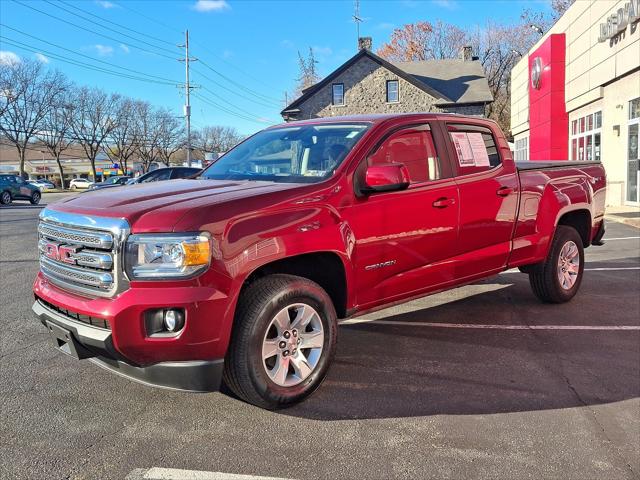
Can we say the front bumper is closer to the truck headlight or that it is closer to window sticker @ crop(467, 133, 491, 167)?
the truck headlight

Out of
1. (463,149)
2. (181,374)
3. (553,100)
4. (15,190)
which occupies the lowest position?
(181,374)

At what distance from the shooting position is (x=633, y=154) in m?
16.6

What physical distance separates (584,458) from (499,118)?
61.4 m

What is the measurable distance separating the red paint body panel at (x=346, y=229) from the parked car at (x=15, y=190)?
28.6m

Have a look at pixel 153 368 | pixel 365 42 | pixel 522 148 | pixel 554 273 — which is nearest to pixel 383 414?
pixel 153 368

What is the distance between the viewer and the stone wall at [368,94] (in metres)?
34.9

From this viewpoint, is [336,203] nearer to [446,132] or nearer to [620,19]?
[446,132]

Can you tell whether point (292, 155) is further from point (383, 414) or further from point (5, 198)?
point (5, 198)

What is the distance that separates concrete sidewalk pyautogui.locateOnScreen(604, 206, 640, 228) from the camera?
13.4 m

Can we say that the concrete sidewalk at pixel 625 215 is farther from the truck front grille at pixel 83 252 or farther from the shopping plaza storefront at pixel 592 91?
the truck front grille at pixel 83 252

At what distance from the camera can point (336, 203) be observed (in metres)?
3.61

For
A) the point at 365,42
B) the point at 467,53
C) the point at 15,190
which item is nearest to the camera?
the point at 15,190

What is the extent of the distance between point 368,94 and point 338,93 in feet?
6.54

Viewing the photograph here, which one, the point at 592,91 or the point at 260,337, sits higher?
the point at 592,91
